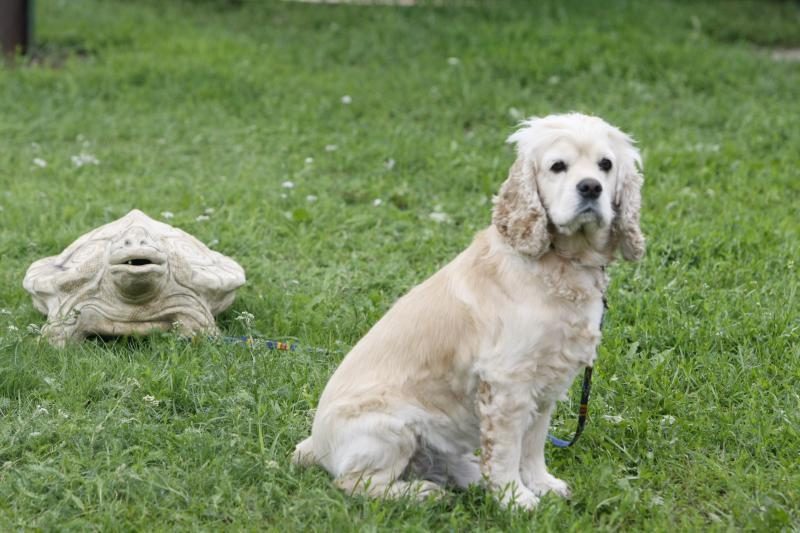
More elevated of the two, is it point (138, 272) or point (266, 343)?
point (138, 272)

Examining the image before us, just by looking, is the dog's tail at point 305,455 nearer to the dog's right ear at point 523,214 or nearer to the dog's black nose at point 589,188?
the dog's right ear at point 523,214

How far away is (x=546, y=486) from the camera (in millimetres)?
4059

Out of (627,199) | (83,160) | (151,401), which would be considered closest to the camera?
(627,199)

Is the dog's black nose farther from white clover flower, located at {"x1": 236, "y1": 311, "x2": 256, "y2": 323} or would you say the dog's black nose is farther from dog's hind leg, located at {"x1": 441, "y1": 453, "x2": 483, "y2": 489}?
white clover flower, located at {"x1": 236, "y1": 311, "x2": 256, "y2": 323}

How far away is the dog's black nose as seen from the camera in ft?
12.1

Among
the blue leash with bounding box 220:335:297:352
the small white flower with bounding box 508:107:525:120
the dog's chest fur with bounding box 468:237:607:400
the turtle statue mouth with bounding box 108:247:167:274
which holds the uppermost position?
the dog's chest fur with bounding box 468:237:607:400

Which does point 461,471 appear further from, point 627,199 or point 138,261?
point 138,261

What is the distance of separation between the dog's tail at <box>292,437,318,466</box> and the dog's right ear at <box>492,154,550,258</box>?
3.59 ft

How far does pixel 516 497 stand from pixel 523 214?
1.01 m

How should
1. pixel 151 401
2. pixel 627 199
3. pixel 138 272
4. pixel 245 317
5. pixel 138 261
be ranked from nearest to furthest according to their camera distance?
pixel 627 199 < pixel 151 401 < pixel 138 272 < pixel 138 261 < pixel 245 317

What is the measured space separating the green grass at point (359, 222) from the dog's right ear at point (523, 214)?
3.15 ft

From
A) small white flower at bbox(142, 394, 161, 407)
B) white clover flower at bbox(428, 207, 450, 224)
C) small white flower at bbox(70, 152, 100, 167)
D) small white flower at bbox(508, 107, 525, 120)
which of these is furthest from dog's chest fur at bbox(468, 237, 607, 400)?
small white flower at bbox(508, 107, 525, 120)

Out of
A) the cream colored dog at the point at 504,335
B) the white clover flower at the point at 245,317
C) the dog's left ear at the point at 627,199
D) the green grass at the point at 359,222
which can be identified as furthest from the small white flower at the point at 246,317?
the dog's left ear at the point at 627,199

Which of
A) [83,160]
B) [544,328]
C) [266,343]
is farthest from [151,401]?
[83,160]
